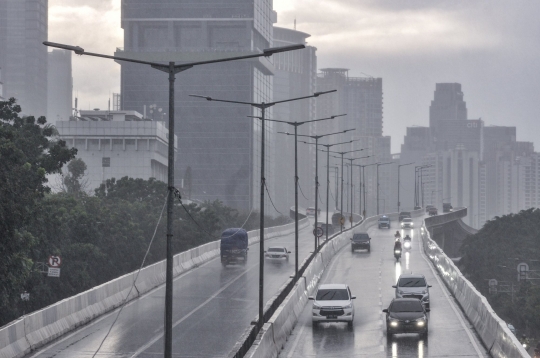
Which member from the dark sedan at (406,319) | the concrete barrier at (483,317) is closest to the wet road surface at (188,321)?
the dark sedan at (406,319)

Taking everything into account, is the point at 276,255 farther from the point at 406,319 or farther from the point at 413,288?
the point at 406,319

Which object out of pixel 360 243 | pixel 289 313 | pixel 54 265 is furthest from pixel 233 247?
pixel 289 313

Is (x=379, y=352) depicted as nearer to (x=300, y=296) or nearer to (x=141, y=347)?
(x=141, y=347)

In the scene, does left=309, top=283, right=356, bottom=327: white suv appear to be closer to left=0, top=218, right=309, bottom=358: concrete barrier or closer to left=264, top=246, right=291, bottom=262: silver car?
left=0, top=218, right=309, bottom=358: concrete barrier

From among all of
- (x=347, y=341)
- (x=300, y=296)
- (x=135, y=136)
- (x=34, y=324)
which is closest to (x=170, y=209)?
(x=34, y=324)

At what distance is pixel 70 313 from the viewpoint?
1532 inches

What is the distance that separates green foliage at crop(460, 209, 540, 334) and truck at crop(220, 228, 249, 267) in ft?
111

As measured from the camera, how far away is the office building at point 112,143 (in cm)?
17788

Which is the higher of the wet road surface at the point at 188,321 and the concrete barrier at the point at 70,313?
the concrete barrier at the point at 70,313

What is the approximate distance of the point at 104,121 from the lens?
585 feet

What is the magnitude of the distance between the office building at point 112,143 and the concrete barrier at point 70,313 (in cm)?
11648

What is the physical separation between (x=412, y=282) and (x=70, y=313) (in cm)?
1789

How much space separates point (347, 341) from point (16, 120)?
32.0 meters

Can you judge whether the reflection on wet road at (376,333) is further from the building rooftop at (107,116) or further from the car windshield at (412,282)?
the building rooftop at (107,116)
